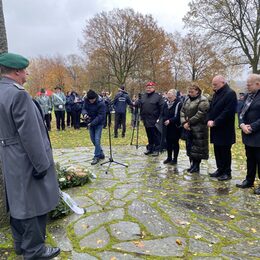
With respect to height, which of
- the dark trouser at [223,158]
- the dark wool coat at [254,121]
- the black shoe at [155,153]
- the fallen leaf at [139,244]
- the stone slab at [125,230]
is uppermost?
the dark wool coat at [254,121]

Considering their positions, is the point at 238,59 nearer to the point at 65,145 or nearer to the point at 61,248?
the point at 65,145

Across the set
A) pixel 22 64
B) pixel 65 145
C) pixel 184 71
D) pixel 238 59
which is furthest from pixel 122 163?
pixel 184 71

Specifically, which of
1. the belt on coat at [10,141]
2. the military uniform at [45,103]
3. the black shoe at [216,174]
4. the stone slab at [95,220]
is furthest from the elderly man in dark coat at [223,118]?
the military uniform at [45,103]

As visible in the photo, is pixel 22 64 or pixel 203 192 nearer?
pixel 22 64

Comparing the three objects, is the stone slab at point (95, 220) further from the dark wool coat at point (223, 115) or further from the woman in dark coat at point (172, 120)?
the woman in dark coat at point (172, 120)

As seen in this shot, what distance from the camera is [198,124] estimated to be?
21.5 ft

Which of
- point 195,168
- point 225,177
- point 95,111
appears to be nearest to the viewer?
point 225,177

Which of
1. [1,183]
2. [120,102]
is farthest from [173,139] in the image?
[120,102]

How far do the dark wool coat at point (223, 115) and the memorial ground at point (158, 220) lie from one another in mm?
916

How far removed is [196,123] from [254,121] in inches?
54.4

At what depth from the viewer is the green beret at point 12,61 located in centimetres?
302

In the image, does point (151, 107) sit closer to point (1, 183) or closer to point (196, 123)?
point (196, 123)

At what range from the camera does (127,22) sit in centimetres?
2989

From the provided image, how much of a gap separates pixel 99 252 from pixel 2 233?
4.61ft
